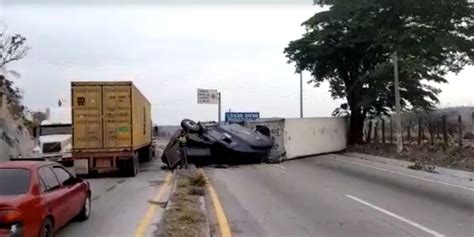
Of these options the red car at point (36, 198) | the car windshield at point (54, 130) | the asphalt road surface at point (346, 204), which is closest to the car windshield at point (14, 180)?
the red car at point (36, 198)

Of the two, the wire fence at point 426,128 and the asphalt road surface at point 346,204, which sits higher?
the wire fence at point 426,128

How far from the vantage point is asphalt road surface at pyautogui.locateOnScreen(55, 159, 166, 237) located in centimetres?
1023

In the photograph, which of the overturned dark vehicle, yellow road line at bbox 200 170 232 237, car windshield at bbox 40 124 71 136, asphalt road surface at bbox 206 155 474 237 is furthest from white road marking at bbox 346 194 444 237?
car windshield at bbox 40 124 71 136

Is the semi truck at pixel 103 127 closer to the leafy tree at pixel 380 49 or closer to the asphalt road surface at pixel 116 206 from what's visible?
the asphalt road surface at pixel 116 206

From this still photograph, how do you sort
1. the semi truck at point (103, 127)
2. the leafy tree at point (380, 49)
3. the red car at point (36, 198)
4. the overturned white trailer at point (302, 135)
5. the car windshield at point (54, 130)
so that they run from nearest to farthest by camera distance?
the red car at point (36, 198)
the semi truck at point (103, 127)
the car windshield at point (54, 130)
the leafy tree at point (380, 49)
the overturned white trailer at point (302, 135)

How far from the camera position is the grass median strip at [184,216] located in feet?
30.0

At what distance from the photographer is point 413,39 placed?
30062 mm

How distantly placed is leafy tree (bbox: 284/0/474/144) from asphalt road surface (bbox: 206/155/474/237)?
1011cm

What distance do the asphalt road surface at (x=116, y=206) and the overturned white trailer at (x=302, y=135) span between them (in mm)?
9770

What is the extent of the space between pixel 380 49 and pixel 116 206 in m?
26.7

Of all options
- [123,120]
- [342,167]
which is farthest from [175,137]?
[342,167]

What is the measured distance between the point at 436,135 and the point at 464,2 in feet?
32.9

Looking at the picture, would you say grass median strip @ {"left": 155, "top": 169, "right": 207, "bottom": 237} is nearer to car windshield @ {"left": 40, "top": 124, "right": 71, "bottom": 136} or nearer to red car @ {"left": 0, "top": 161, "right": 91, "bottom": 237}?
red car @ {"left": 0, "top": 161, "right": 91, "bottom": 237}

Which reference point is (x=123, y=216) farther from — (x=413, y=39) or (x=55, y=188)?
(x=413, y=39)
